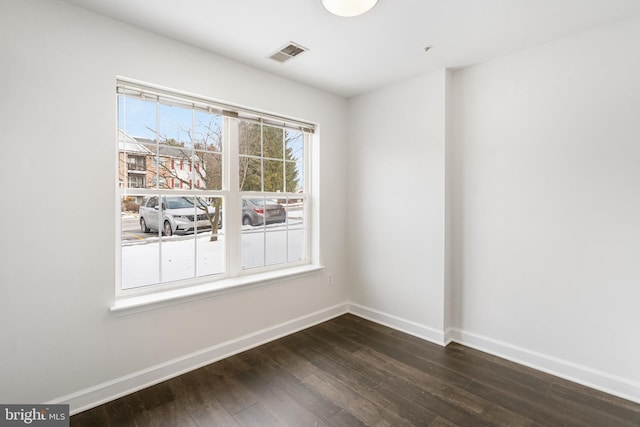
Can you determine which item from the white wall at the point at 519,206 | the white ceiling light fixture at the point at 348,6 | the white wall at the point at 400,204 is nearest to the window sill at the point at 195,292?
the white wall at the point at 400,204

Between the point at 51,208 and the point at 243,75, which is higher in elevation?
the point at 243,75

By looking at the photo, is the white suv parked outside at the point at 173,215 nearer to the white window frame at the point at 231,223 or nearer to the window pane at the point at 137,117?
the white window frame at the point at 231,223

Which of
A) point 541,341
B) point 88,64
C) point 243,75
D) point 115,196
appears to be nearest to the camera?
point 88,64

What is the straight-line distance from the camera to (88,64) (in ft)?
6.45

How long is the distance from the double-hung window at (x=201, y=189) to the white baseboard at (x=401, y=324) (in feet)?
3.12

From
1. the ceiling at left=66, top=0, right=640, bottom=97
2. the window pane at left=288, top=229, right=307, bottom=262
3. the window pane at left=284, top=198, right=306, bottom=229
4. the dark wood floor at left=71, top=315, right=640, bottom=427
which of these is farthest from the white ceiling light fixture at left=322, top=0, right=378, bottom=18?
the dark wood floor at left=71, top=315, right=640, bottom=427

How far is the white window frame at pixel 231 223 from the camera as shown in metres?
2.21

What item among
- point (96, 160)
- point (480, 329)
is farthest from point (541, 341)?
point (96, 160)

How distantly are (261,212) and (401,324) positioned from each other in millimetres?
1880

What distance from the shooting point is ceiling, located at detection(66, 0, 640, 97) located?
6.28 ft

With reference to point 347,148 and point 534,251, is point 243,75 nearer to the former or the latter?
point 347,148

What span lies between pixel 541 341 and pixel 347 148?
8.74 feet

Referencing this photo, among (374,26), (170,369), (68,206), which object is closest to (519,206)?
(374,26)

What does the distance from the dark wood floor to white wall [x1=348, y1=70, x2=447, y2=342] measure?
0.56 meters
